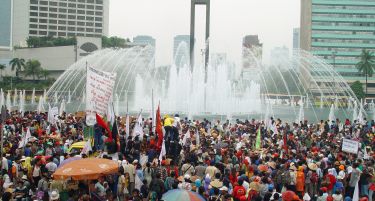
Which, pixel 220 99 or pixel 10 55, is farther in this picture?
pixel 10 55

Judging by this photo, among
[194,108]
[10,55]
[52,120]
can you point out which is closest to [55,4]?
[10,55]

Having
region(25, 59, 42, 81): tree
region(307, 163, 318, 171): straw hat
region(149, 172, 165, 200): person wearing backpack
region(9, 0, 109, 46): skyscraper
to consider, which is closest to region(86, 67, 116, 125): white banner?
region(149, 172, 165, 200): person wearing backpack

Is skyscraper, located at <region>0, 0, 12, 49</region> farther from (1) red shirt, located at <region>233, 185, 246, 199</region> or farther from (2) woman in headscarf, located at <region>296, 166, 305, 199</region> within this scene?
(1) red shirt, located at <region>233, 185, 246, 199</region>

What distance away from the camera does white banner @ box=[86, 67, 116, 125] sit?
675 inches

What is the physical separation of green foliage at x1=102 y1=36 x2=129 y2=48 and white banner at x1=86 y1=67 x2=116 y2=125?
109918mm

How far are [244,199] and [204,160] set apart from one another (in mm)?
3759

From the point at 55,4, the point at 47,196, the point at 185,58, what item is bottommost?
the point at 47,196

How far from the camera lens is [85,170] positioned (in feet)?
37.7

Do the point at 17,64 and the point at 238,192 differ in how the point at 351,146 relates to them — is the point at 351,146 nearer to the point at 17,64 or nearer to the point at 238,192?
the point at 238,192

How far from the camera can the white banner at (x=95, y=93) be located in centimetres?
1714

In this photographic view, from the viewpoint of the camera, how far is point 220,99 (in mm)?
51094

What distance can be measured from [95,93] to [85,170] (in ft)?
20.2

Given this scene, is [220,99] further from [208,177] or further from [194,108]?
[208,177]

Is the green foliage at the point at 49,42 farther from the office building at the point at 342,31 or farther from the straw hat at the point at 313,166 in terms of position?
the straw hat at the point at 313,166
